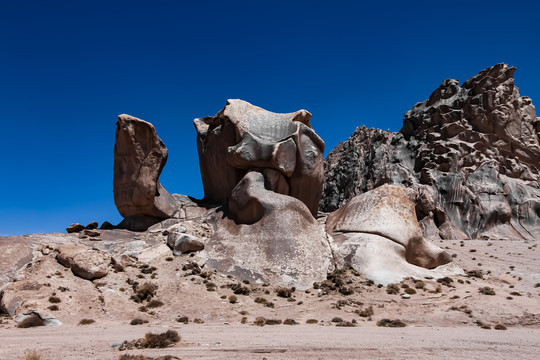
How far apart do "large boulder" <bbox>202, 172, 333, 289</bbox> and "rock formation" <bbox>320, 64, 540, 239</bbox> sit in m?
26.7

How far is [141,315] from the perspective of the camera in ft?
45.7

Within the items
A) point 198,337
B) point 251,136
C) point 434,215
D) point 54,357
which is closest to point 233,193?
point 251,136

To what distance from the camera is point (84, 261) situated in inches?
632

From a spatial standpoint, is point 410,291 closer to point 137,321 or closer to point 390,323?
point 390,323

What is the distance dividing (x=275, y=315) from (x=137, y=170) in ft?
32.9

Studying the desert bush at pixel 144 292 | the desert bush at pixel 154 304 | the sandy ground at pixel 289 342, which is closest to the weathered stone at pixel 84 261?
the desert bush at pixel 144 292

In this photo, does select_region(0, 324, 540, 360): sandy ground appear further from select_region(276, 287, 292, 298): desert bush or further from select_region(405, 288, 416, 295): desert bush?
select_region(405, 288, 416, 295): desert bush

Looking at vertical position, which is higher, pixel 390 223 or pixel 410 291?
pixel 390 223

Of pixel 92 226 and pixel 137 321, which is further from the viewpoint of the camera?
pixel 92 226

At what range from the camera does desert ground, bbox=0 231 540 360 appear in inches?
352

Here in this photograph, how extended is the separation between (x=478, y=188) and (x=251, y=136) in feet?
116

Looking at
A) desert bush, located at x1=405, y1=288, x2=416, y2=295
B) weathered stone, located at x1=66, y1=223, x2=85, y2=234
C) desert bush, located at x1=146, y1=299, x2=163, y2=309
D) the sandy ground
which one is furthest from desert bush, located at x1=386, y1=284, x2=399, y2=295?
weathered stone, located at x1=66, y1=223, x2=85, y2=234

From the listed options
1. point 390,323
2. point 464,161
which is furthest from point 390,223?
point 464,161

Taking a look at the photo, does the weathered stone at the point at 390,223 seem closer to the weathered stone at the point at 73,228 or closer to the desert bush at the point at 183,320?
the desert bush at the point at 183,320
